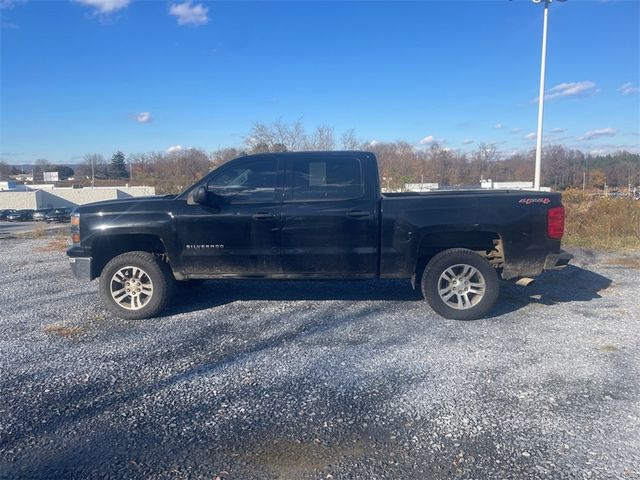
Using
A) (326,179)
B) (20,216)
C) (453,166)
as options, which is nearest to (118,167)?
(20,216)

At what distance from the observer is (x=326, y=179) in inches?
218

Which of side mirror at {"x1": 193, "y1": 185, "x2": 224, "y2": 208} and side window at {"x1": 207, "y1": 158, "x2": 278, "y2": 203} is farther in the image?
side window at {"x1": 207, "y1": 158, "x2": 278, "y2": 203}

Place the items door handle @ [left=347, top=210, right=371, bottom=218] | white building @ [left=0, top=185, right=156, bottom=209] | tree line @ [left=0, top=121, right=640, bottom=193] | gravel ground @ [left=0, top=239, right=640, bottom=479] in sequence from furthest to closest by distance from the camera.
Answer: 1. white building @ [left=0, top=185, right=156, bottom=209]
2. tree line @ [left=0, top=121, right=640, bottom=193]
3. door handle @ [left=347, top=210, right=371, bottom=218]
4. gravel ground @ [left=0, top=239, right=640, bottom=479]

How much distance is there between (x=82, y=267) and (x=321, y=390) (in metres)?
3.49

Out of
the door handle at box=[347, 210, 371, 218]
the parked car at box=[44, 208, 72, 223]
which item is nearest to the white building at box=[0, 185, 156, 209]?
the parked car at box=[44, 208, 72, 223]

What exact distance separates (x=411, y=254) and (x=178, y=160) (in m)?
35.3

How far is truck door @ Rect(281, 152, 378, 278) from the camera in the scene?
5.36 metres

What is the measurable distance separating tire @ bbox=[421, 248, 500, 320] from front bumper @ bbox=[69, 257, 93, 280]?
3.97 metres

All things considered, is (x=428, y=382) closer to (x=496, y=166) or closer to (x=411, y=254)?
(x=411, y=254)

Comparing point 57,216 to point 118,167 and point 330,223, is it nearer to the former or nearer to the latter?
point 118,167

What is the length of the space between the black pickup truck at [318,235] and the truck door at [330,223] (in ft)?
0.04

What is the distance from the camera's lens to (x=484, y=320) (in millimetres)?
5379

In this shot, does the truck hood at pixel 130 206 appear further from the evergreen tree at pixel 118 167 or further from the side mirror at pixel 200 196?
the evergreen tree at pixel 118 167

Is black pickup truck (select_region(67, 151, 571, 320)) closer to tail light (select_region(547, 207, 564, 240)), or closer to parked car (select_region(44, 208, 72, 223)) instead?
tail light (select_region(547, 207, 564, 240))
